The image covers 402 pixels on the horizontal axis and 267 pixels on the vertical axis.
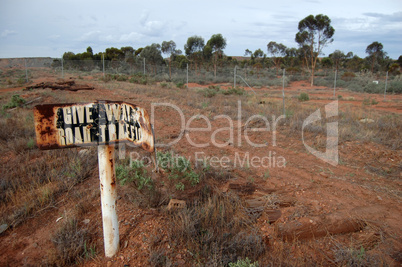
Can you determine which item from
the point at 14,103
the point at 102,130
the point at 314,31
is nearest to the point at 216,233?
the point at 102,130

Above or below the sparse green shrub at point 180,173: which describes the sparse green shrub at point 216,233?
below

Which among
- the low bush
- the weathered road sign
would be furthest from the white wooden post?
the low bush

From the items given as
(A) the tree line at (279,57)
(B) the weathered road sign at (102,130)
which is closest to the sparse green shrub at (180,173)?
(B) the weathered road sign at (102,130)

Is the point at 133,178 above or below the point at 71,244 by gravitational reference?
above

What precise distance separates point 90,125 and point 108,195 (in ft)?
2.13

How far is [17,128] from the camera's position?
6680 mm

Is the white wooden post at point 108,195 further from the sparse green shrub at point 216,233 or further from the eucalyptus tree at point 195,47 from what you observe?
the eucalyptus tree at point 195,47

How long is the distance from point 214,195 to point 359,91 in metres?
25.2

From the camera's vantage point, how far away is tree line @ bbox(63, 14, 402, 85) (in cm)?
3241

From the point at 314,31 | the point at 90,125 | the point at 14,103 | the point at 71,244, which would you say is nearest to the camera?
the point at 90,125

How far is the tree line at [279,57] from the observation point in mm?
32406

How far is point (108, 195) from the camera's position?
231cm

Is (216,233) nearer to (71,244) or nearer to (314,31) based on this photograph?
(71,244)

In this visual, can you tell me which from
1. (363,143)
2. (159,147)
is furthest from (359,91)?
(159,147)
